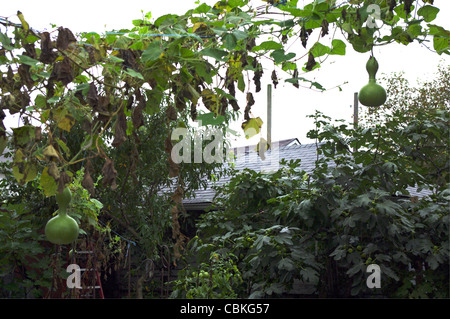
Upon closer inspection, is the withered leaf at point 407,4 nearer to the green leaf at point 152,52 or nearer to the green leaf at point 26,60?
the green leaf at point 152,52

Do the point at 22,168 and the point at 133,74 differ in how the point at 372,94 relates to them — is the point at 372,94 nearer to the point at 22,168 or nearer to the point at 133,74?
the point at 133,74

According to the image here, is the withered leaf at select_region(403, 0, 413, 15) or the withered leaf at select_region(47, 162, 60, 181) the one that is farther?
the withered leaf at select_region(403, 0, 413, 15)

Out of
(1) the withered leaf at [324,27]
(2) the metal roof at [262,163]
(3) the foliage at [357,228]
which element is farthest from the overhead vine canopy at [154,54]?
(2) the metal roof at [262,163]

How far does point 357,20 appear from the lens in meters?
2.10

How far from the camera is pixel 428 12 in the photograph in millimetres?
2109

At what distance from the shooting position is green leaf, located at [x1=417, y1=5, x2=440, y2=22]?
2100 mm

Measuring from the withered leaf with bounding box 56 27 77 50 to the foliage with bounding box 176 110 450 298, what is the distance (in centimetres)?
212

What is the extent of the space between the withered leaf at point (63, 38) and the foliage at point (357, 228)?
2117 millimetres

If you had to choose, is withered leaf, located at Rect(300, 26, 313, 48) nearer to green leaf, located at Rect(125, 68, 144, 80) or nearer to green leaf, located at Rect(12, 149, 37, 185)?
green leaf, located at Rect(125, 68, 144, 80)

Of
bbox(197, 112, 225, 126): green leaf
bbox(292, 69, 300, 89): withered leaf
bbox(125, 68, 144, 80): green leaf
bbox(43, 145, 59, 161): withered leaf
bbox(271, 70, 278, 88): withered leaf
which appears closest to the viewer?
bbox(43, 145, 59, 161): withered leaf

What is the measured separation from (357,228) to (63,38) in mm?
2861

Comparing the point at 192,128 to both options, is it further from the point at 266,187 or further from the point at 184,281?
the point at 184,281

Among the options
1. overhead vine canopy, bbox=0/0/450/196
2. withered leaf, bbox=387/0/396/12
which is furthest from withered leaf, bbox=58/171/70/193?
withered leaf, bbox=387/0/396/12
